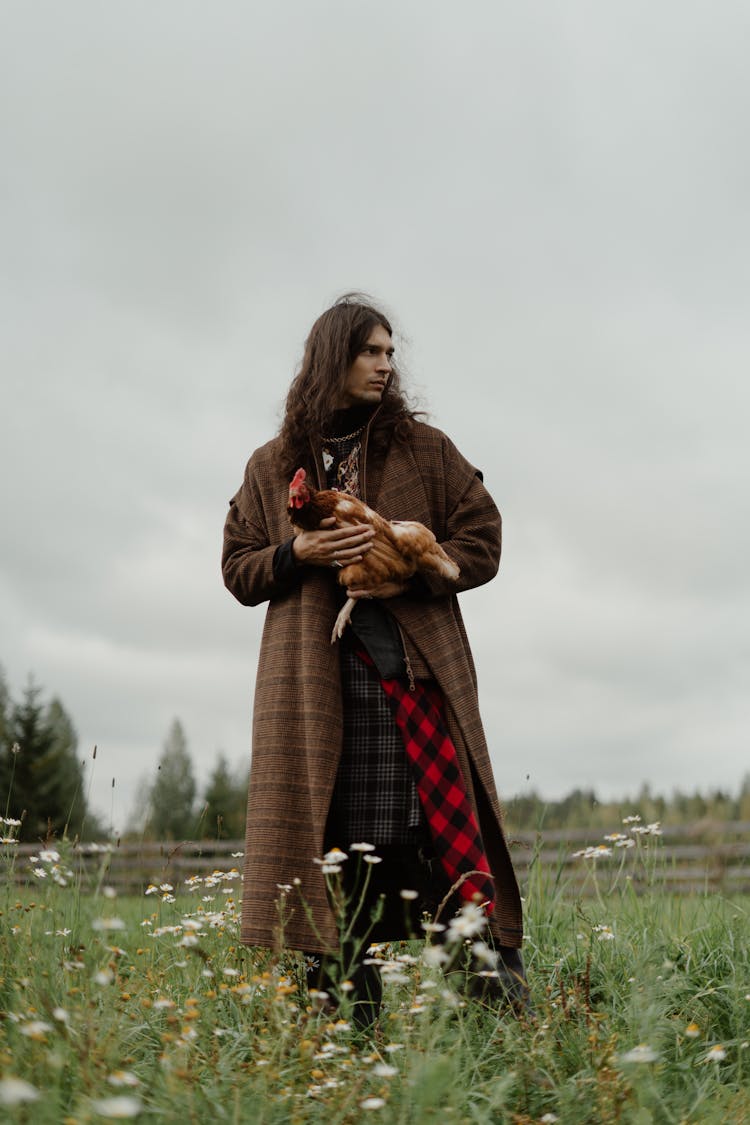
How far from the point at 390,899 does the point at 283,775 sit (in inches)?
20.1

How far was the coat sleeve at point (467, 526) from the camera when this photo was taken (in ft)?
11.5

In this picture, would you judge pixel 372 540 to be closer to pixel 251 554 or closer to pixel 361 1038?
pixel 251 554

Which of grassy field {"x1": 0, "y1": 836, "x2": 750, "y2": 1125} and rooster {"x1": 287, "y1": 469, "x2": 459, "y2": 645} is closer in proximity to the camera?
grassy field {"x1": 0, "y1": 836, "x2": 750, "y2": 1125}

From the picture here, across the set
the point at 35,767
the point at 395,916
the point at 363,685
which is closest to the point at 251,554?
the point at 363,685

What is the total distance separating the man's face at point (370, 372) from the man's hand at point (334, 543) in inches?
20.4

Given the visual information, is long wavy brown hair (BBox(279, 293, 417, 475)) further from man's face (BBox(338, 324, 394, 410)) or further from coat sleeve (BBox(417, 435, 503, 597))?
coat sleeve (BBox(417, 435, 503, 597))

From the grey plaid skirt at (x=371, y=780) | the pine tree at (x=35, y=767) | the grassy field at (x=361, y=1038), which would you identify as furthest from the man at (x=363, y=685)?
the pine tree at (x=35, y=767)

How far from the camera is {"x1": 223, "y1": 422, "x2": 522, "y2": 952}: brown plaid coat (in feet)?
10.6

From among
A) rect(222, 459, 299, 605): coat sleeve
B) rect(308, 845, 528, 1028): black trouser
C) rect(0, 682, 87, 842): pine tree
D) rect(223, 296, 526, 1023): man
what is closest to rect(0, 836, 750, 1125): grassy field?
rect(308, 845, 528, 1028): black trouser

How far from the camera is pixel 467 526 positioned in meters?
3.62

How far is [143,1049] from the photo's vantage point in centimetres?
276

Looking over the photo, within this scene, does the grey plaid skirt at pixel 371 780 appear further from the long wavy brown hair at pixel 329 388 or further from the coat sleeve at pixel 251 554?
the long wavy brown hair at pixel 329 388

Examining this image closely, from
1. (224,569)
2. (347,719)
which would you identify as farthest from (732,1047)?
(224,569)

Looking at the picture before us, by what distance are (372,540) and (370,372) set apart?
0.63 m
